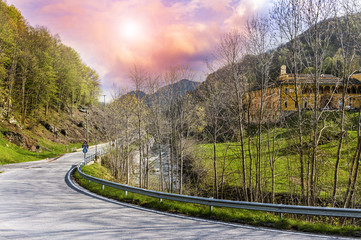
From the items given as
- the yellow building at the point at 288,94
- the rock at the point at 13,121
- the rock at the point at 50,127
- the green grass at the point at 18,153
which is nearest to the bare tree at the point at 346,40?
the yellow building at the point at 288,94

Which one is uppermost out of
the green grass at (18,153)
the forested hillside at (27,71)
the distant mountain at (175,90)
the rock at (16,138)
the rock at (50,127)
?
the forested hillside at (27,71)

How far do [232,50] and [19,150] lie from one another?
3196 centimetres

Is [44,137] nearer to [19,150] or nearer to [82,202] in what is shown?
[19,150]

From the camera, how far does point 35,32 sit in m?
48.5

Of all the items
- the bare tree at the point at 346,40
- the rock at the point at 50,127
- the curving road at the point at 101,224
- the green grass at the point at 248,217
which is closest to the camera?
the curving road at the point at 101,224

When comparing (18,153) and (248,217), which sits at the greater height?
(18,153)

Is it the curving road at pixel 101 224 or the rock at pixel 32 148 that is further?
the rock at pixel 32 148

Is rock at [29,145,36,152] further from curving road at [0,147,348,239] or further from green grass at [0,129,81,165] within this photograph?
curving road at [0,147,348,239]

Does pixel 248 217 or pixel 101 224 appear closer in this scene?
pixel 101 224

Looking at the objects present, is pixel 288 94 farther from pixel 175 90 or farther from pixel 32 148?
A: pixel 32 148

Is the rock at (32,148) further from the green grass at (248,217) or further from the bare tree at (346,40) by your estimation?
the bare tree at (346,40)

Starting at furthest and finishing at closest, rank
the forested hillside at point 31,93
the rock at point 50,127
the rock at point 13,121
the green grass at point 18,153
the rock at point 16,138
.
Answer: the rock at point 50,127 < the rock at point 13,121 < the forested hillside at point 31,93 < the rock at point 16,138 < the green grass at point 18,153

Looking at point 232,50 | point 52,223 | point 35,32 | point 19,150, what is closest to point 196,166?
point 232,50

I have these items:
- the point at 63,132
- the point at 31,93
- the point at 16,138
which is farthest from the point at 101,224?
the point at 63,132
